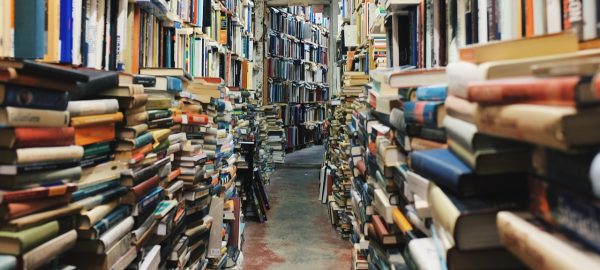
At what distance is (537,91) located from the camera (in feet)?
1.89

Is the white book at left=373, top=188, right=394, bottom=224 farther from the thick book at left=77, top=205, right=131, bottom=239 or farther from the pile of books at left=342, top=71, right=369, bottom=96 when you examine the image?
the pile of books at left=342, top=71, right=369, bottom=96

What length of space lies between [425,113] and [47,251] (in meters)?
0.80

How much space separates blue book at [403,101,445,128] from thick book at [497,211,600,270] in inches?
15.2

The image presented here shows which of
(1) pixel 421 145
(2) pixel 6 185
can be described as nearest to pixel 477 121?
(1) pixel 421 145

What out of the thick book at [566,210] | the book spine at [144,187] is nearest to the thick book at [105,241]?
the book spine at [144,187]

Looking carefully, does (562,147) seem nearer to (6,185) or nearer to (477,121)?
(477,121)

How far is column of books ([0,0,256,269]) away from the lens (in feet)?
3.14

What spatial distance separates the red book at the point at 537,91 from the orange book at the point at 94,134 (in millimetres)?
926

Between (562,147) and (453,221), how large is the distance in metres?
0.24

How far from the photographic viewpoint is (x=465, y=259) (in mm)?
740

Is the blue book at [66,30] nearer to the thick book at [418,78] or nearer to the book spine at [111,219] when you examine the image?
the book spine at [111,219]

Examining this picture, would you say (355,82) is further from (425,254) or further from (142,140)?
(425,254)

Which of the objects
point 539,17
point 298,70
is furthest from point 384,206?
point 298,70

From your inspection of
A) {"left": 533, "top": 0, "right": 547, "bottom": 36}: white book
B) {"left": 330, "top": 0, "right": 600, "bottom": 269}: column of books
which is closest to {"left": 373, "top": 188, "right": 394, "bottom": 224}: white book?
{"left": 330, "top": 0, "right": 600, "bottom": 269}: column of books
